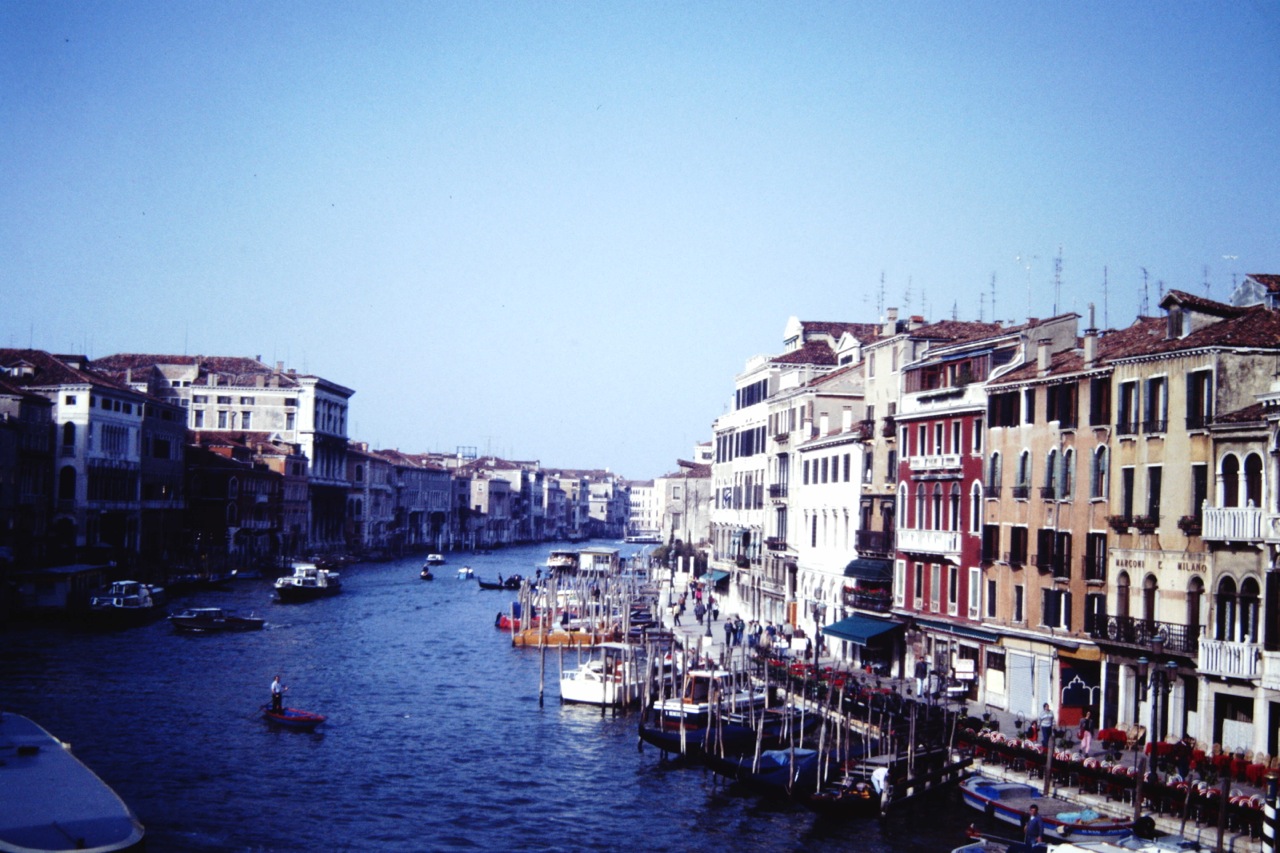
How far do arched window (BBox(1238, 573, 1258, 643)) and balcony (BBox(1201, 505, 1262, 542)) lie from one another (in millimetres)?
657

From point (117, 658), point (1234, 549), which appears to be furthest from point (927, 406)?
point (117, 658)

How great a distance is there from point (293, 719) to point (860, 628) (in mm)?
12685

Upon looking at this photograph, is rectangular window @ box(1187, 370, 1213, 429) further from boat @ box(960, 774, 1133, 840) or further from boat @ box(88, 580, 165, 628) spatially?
boat @ box(88, 580, 165, 628)

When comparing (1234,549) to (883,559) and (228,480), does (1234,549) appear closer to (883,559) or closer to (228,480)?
(883,559)

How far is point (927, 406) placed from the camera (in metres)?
29.4

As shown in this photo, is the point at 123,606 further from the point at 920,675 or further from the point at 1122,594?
the point at 1122,594

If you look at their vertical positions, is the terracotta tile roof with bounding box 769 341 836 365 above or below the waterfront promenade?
above

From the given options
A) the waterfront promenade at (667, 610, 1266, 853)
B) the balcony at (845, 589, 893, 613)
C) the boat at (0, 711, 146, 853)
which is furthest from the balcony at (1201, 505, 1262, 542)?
the boat at (0, 711, 146, 853)

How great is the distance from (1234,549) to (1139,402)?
3387mm

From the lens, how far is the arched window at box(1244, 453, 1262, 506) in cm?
1958

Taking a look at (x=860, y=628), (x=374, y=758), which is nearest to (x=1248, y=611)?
(x=860, y=628)

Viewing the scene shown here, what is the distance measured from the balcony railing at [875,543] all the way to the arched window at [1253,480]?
12.3 m

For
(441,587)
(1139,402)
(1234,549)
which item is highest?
(1139,402)

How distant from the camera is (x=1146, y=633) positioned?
21.3m
